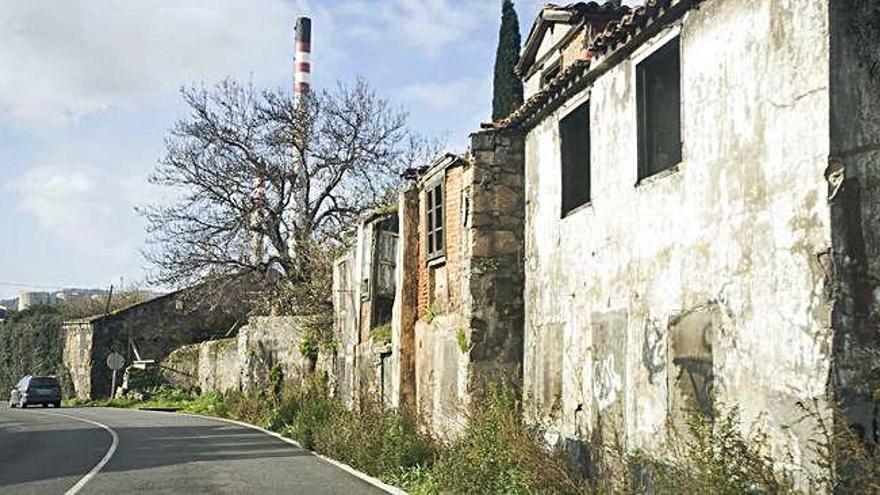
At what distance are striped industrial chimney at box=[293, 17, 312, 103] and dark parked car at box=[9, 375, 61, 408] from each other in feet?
63.2

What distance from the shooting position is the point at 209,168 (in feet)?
126

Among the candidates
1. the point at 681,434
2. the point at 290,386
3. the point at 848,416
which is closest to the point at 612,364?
the point at 681,434

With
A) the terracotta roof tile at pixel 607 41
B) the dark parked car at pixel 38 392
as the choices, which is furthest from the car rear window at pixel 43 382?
the terracotta roof tile at pixel 607 41

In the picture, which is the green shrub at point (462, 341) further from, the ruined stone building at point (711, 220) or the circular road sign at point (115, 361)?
the circular road sign at point (115, 361)

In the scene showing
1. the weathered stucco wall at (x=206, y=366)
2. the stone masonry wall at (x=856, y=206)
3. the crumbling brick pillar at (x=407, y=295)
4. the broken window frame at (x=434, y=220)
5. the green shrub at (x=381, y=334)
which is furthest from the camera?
the weathered stucco wall at (x=206, y=366)

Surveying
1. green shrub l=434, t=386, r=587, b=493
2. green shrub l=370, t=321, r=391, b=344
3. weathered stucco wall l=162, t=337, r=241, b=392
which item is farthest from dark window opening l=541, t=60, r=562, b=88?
Answer: weathered stucco wall l=162, t=337, r=241, b=392

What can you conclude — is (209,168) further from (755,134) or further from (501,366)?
(755,134)

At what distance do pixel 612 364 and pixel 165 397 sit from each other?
39343mm

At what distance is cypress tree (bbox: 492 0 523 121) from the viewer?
3019 centimetres

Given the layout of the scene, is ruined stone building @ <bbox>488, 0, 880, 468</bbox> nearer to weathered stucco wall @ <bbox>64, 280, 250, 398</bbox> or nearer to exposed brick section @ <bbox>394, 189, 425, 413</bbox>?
exposed brick section @ <bbox>394, 189, 425, 413</bbox>

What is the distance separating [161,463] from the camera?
60.3 ft

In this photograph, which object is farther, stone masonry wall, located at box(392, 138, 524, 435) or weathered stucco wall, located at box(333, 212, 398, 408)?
weathered stucco wall, located at box(333, 212, 398, 408)

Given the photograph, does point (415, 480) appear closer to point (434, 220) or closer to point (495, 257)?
point (495, 257)

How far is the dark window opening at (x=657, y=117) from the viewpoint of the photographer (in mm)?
10805
